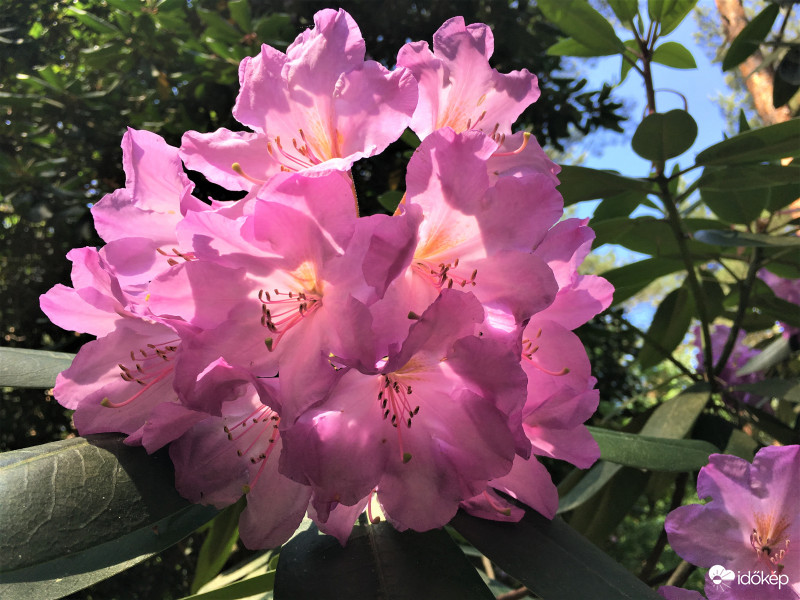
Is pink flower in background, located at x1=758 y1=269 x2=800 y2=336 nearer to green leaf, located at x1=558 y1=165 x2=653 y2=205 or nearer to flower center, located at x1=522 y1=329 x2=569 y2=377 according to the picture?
green leaf, located at x1=558 y1=165 x2=653 y2=205

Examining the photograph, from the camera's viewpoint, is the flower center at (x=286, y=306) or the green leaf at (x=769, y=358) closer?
the flower center at (x=286, y=306)

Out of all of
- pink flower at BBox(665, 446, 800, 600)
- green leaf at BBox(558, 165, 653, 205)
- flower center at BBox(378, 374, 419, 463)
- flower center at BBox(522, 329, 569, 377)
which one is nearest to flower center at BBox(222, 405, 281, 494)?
flower center at BBox(378, 374, 419, 463)

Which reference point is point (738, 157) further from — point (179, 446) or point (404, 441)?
point (179, 446)

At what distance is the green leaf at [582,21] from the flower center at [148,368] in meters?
0.97

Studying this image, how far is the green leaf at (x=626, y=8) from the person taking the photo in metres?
1.19

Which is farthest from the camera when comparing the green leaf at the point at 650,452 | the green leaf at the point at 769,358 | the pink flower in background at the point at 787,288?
the pink flower in background at the point at 787,288

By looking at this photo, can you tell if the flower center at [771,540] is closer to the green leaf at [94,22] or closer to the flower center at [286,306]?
the flower center at [286,306]

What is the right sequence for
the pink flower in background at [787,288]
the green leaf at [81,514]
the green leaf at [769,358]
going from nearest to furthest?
1. the green leaf at [81,514]
2. the green leaf at [769,358]
3. the pink flower in background at [787,288]

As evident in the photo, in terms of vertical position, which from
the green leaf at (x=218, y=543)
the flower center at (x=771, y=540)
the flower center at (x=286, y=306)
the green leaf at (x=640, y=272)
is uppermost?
the flower center at (x=286, y=306)

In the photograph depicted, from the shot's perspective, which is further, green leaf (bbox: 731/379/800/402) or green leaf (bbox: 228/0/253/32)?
green leaf (bbox: 228/0/253/32)

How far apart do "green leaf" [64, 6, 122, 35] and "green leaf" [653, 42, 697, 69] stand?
1.61 meters

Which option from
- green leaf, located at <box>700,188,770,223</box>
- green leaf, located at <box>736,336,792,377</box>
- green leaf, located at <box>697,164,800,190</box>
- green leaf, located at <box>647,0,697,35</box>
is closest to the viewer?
green leaf, located at <box>697,164,800,190</box>

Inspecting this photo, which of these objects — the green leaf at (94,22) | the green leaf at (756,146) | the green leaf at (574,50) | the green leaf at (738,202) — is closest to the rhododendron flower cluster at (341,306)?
the green leaf at (756,146)

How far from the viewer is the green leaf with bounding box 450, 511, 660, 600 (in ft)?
1.60
